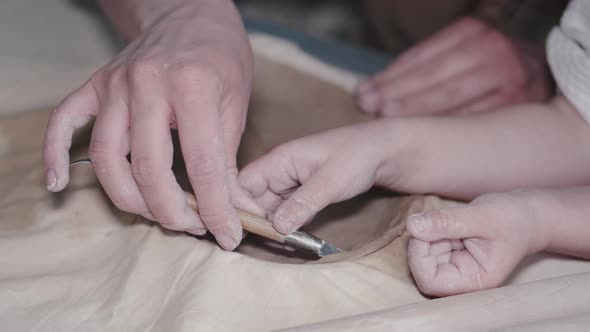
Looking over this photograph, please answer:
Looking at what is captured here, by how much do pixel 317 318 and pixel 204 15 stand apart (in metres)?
0.34

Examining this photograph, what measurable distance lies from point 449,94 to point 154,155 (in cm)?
62

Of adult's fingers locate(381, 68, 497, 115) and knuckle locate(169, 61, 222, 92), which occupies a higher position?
knuckle locate(169, 61, 222, 92)

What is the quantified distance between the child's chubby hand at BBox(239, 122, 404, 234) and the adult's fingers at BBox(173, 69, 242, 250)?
63mm

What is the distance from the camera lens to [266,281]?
1.95 ft

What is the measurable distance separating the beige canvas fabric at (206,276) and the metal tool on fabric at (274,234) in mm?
15

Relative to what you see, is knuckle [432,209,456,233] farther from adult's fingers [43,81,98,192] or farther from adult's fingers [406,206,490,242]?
adult's fingers [43,81,98,192]

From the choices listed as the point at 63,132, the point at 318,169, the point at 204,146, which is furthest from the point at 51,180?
the point at 318,169

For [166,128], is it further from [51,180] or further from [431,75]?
[431,75]

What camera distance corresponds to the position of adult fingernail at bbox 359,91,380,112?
3.23ft

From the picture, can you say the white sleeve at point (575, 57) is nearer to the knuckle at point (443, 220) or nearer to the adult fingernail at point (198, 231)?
the knuckle at point (443, 220)

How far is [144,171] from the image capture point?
1.95ft

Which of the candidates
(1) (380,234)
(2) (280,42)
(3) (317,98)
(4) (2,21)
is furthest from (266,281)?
(4) (2,21)

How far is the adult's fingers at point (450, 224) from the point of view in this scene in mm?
586

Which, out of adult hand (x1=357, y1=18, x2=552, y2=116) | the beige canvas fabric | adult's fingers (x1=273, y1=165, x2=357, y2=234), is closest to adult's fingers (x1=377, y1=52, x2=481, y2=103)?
adult hand (x1=357, y1=18, x2=552, y2=116)
